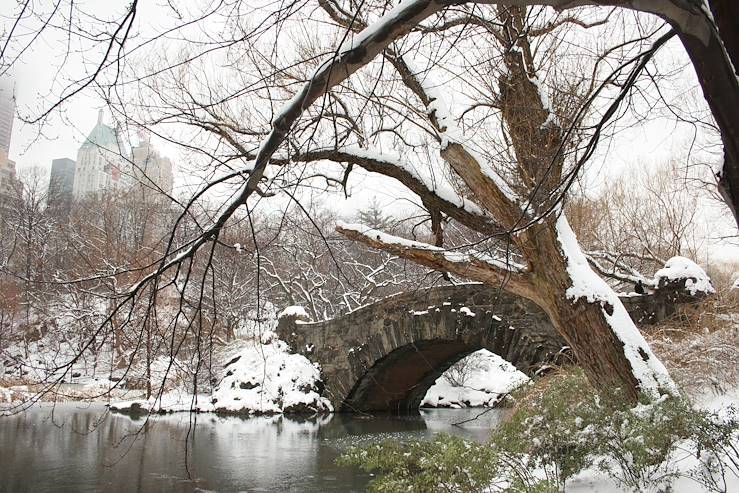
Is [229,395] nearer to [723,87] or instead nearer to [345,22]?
[345,22]

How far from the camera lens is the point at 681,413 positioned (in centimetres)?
344

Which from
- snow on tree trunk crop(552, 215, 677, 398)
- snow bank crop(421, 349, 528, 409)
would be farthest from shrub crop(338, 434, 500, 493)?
snow bank crop(421, 349, 528, 409)

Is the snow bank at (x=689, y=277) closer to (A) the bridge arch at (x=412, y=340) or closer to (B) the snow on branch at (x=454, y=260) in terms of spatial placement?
(A) the bridge arch at (x=412, y=340)

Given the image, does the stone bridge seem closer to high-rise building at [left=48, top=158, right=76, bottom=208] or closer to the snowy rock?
the snowy rock

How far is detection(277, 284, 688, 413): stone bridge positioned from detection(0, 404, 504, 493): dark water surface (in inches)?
52.7

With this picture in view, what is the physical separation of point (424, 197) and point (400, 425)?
28.1 feet

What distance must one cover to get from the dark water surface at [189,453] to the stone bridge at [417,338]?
1337 mm

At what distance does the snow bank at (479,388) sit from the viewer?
1881cm

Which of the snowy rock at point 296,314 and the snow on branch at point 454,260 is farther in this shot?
the snowy rock at point 296,314

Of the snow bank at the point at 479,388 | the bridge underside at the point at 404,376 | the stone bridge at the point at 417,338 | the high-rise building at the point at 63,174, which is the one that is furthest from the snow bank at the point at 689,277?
the snow bank at the point at 479,388

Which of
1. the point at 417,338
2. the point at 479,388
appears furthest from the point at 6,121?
the point at 479,388

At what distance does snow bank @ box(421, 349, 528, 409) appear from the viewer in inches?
741

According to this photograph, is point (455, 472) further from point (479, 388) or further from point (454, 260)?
point (479, 388)

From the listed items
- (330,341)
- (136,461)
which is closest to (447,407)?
(330,341)
